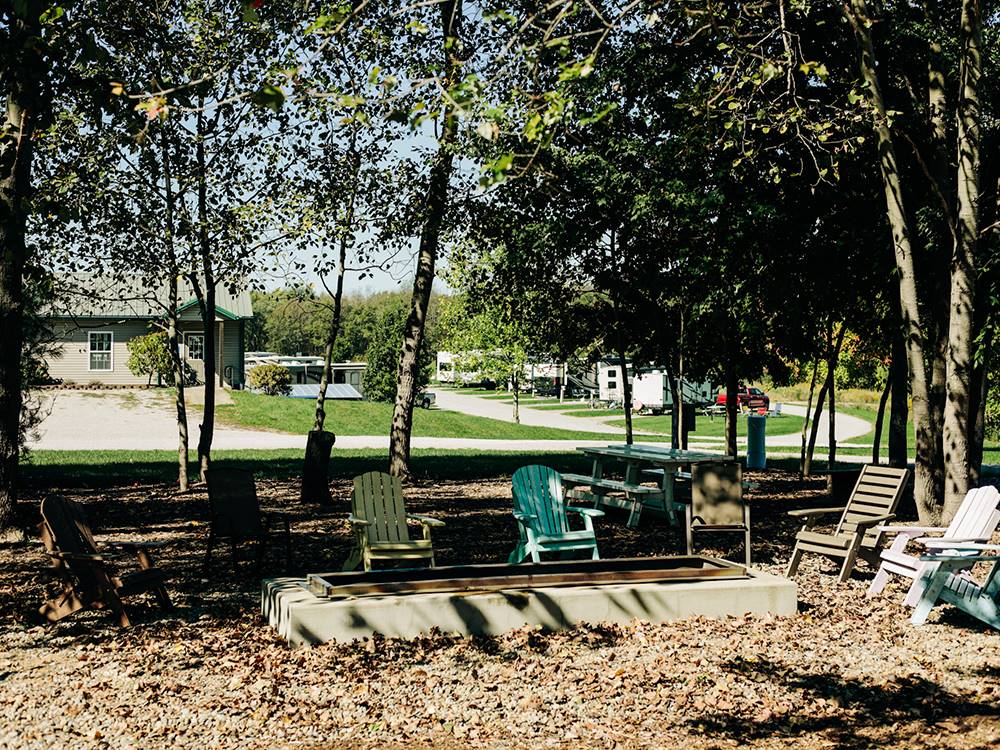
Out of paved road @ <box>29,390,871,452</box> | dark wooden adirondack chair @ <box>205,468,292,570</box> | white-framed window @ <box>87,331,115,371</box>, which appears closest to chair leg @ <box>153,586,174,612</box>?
dark wooden adirondack chair @ <box>205,468,292,570</box>

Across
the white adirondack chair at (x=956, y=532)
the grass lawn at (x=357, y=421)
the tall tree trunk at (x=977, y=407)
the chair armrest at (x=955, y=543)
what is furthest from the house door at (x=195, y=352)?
the chair armrest at (x=955, y=543)

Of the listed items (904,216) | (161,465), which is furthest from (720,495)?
(161,465)

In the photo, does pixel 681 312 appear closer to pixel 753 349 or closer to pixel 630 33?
pixel 753 349

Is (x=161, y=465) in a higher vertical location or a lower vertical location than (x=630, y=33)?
lower

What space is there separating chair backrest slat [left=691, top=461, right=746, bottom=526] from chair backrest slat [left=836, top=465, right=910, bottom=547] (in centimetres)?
92

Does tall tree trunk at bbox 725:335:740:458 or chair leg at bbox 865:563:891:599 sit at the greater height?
tall tree trunk at bbox 725:335:740:458

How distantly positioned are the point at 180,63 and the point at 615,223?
735 cm

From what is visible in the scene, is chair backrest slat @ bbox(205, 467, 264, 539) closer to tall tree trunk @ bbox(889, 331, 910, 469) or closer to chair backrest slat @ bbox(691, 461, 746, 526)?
chair backrest slat @ bbox(691, 461, 746, 526)

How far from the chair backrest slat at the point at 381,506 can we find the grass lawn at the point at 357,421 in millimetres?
22314

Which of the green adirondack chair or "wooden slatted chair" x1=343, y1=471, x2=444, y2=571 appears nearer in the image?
"wooden slatted chair" x1=343, y1=471, x2=444, y2=571

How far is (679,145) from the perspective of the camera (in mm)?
14086

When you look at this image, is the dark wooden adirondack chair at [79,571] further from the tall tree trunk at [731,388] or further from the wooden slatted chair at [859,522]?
the tall tree trunk at [731,388]

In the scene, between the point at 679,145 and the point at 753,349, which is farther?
the point at 753,349

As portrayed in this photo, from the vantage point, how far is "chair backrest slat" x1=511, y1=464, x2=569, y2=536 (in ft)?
28.7
